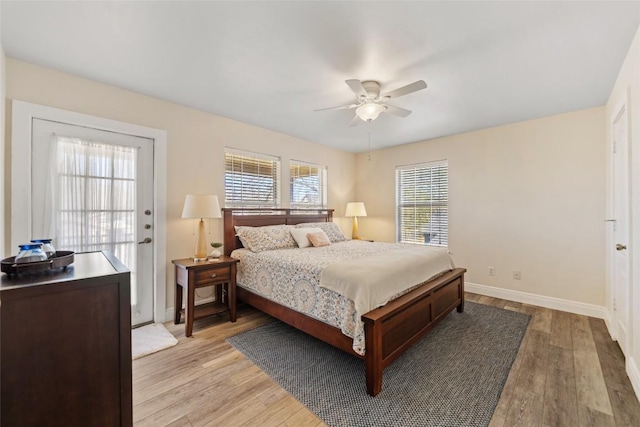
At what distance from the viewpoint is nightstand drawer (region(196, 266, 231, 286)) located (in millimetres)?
2750

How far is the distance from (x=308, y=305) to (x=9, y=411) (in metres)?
1.71

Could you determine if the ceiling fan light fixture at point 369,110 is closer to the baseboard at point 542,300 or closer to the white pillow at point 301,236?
the white pillow at point 301,236

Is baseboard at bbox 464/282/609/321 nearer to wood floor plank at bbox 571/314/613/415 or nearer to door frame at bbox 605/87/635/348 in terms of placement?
door frame at bbox 605/87/635/348

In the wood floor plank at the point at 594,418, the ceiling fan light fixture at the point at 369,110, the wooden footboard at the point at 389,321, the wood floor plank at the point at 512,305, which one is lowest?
the wood floor plank at the point at 594,418

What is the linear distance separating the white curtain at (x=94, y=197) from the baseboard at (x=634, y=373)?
4.25 meters

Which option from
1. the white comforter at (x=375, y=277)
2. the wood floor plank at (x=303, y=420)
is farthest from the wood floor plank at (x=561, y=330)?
the wood floor plank at (x=303, y=420)

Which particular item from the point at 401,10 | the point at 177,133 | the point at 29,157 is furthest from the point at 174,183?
the point at 401,10

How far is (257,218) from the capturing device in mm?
3797

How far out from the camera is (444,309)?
286 cm

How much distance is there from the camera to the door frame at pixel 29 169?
2174mm

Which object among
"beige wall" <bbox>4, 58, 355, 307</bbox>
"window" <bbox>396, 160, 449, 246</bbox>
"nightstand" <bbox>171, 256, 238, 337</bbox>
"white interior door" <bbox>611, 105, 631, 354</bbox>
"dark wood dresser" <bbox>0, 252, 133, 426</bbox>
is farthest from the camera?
"window" <bbox>396, 160, 449, 246</bbox>

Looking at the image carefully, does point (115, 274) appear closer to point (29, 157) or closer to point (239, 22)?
point (239, 22)

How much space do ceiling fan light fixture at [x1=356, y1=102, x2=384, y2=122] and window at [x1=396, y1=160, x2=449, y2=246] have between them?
2.34m

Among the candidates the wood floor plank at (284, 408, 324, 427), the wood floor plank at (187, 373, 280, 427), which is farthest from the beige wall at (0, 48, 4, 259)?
the wood floor plank at (284, 408, 324, 427)
